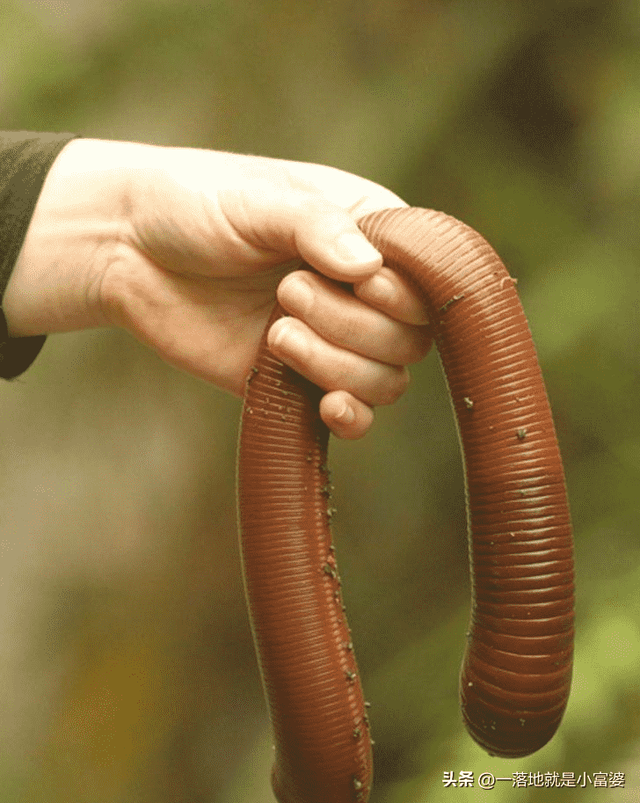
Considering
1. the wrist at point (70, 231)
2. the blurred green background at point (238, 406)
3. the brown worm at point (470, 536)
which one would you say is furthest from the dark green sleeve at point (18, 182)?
the blurred green background at point (238, 406)

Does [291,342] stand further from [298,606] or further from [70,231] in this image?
[70,231]

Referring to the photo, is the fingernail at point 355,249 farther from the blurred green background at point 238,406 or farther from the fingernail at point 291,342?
the blurred green background at point 238,406

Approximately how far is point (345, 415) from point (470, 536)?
0.54ft

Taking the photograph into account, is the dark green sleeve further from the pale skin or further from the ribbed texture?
the ribbed texture

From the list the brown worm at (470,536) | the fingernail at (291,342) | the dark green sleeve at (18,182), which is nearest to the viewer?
the brown worm at (470,536)

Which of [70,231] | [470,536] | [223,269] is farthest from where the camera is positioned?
[70,231]

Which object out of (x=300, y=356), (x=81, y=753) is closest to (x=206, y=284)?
(x=300, y=356)

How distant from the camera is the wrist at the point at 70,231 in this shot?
37.2 inches

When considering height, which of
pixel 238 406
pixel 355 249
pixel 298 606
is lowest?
pixel 238 406

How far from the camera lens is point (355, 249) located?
66 cm

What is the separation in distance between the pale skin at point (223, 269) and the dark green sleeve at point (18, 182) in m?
0.03

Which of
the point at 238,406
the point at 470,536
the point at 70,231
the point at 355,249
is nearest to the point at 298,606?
the point at 470,536

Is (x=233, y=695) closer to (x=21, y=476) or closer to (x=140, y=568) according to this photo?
(x=140, y=568)

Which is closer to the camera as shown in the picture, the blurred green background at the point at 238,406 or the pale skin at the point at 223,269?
the pale skin at the point at 223,269
